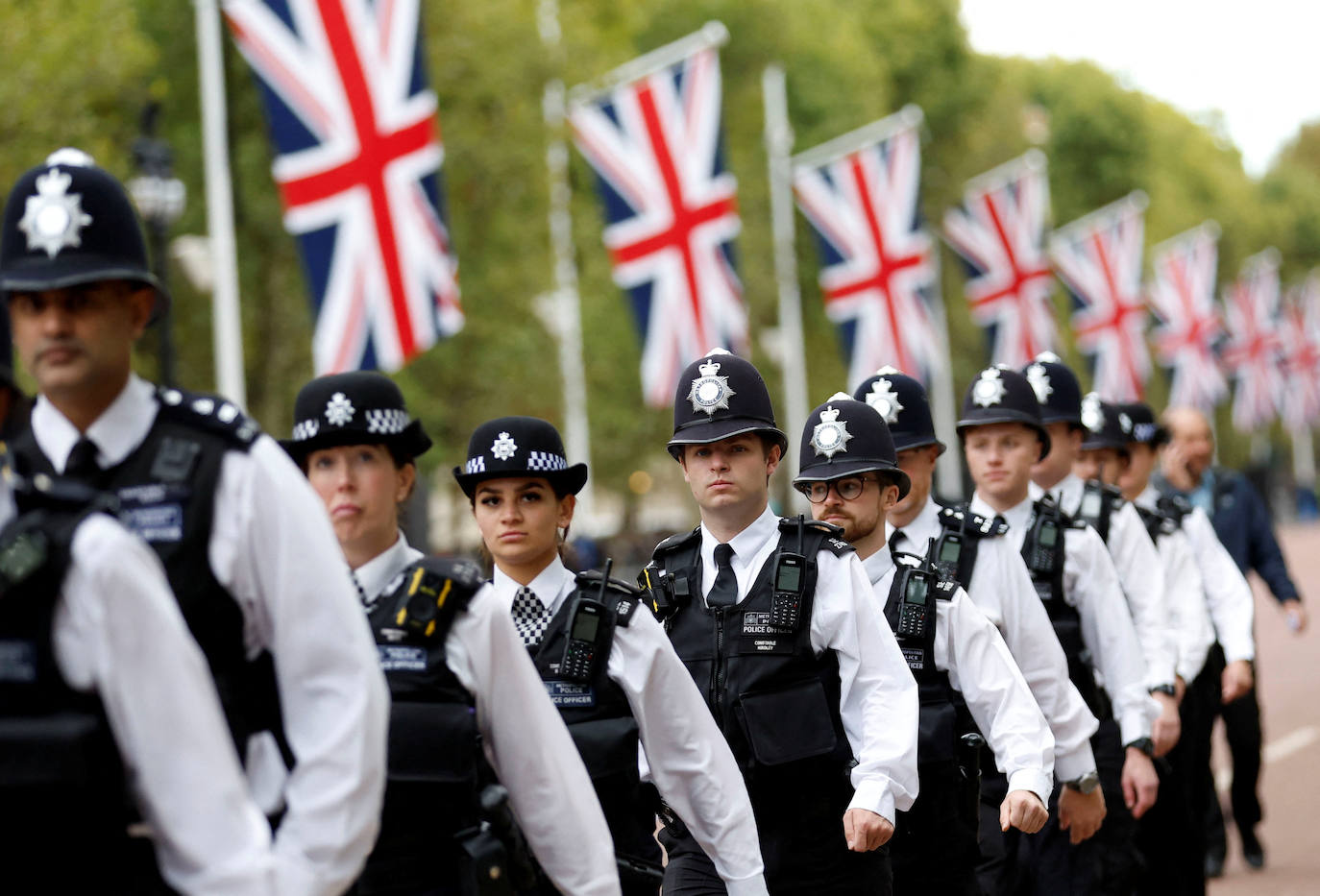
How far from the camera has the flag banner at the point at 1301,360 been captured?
192 feet

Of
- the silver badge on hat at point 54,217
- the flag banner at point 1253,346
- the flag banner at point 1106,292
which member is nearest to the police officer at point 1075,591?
the silver badge on hat at point 54,217

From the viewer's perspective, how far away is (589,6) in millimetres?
41281

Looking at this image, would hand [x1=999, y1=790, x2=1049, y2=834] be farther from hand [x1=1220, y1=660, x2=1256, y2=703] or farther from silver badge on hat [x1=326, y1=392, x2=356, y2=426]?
hand [x1=1220, y1=660, x2=1256, y2=703]

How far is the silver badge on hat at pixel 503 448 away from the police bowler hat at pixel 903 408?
204 cm

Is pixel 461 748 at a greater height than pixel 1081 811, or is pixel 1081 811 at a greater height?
pixel 461 748

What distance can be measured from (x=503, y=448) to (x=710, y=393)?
2.45 ft

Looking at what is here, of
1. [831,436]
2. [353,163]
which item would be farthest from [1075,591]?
[353,163]

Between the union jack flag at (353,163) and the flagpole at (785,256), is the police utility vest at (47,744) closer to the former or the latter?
the union jack flag at (353,163)

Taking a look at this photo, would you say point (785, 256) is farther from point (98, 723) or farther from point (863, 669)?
point (98, 723)

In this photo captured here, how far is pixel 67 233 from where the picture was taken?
322 cm

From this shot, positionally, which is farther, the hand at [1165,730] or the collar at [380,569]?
the hand at [1165,730]

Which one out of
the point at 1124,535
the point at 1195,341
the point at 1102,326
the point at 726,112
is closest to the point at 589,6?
the point at 726,112

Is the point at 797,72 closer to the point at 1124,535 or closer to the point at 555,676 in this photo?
the point at 1124,535

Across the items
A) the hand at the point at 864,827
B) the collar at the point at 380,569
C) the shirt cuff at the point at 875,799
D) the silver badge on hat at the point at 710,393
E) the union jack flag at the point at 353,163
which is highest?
the union jack flag at the point at 353,163
